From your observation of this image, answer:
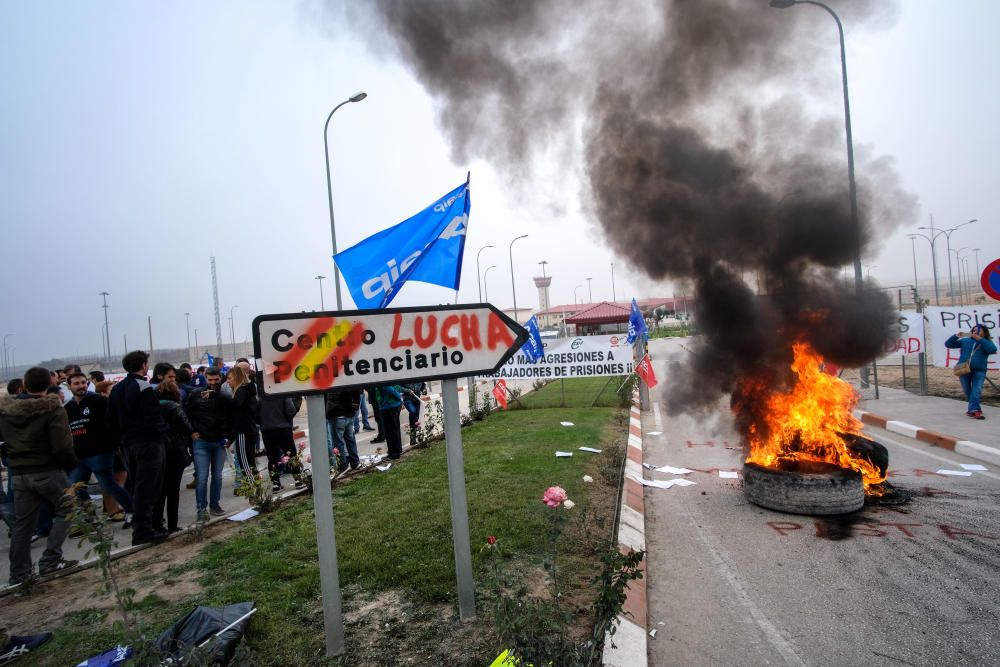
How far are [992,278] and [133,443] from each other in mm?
10029

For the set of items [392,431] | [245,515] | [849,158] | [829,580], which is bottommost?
[829,580]

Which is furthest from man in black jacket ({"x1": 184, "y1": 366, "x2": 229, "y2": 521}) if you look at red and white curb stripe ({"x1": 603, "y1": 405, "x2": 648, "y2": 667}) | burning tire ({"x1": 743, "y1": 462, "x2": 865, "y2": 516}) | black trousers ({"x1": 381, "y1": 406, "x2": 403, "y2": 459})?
burning tire ({"x1": 743, "y1": 462, "x2": 865, "y2": 516})

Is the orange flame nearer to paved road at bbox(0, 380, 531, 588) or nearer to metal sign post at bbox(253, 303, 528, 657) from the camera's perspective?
metal sign post at bbox(253, 303, 528, 657)

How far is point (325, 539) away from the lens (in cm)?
309

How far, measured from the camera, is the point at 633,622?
140 inches

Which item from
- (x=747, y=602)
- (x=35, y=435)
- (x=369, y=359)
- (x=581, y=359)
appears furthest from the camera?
(x=581, y=359)

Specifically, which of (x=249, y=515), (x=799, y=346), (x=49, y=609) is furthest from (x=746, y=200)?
(x=49, y=609)

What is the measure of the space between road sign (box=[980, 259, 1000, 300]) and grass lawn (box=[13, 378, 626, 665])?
5.31 meters

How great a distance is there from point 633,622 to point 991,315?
11.7 meters

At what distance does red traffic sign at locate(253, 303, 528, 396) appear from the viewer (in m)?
3.02

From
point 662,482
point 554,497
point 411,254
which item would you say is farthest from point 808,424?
point 411,254

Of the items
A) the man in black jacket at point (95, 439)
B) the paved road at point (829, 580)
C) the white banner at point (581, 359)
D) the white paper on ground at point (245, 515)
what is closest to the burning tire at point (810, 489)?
the paved road at point (829, 580)

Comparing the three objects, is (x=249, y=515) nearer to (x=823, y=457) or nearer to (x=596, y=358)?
(x=823, y=457)

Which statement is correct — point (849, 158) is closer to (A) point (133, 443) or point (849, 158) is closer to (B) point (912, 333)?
(B) point (912, 333)
